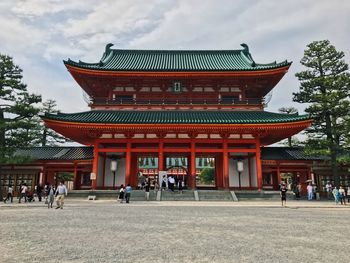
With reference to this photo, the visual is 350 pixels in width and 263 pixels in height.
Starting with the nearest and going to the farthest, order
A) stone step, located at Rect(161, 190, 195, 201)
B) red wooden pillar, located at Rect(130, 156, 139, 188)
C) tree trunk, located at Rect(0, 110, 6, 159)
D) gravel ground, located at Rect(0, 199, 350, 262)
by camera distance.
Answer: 1. gravel ground, located at Rect(0, 199, 350, 262)
2. stone step, located at Rect(161, 190, 195, 201)
3. tree trunk, located at Rect(0, 110, 6, 159)
4. red wooden pillar, located at Rect(130, 156, 139, 188)

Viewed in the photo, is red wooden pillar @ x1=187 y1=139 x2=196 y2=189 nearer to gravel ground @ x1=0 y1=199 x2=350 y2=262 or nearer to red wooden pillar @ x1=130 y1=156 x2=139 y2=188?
red wooden pillar @ x1=130 y1=156 x2=139 y2=188

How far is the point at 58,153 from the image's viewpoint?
2902 cm

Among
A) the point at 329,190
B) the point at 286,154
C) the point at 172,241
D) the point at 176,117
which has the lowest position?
the point at 172,241

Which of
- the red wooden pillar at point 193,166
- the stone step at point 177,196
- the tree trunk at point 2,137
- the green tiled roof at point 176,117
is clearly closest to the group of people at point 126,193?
the stone step at point 177,196

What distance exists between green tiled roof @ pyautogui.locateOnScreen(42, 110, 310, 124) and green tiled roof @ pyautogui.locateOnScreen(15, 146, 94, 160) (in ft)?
17.2

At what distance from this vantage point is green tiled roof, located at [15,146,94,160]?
27688mm

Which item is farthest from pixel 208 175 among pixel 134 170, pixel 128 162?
pixel 128 162

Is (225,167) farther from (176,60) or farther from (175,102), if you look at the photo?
(176,60)

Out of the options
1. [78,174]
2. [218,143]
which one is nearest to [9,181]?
[78,174]

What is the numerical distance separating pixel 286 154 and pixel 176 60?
1578 centimetres

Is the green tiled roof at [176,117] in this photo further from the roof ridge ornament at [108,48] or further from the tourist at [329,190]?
the roof ridge ornament at [108,48]

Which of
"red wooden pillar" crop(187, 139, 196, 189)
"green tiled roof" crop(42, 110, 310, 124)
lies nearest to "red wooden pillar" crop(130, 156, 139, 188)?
"green tiled roof" crop(42, 110, 310, 124)

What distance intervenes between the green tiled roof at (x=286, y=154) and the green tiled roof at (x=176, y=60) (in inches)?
342

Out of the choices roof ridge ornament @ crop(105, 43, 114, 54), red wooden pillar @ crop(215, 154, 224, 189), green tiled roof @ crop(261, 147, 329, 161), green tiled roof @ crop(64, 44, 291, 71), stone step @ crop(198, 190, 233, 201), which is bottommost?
stone step @ crop(198, 190, 233, 201)
